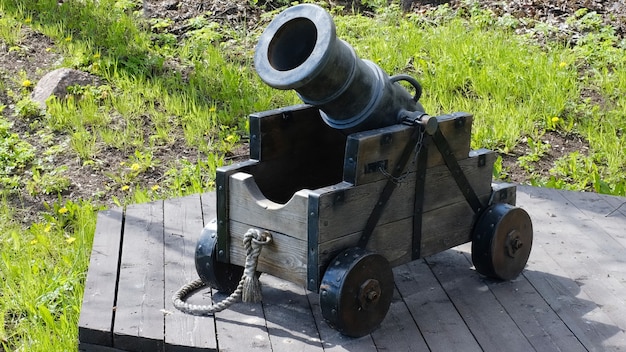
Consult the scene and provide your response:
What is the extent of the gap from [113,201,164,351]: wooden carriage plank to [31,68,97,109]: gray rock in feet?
7.61

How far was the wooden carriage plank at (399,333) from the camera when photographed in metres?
3.54

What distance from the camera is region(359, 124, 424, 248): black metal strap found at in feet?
11.9

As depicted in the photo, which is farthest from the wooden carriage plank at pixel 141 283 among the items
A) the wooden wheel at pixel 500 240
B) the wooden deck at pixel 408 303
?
the wooden wheel at pixel 500 240

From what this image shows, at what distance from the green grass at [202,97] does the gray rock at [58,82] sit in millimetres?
97

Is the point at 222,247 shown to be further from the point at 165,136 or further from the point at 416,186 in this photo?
the point at 165,136

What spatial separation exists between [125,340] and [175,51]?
4.59 m

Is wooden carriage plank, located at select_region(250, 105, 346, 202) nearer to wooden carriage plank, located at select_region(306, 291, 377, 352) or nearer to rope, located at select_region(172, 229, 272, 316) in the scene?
rope, located at select_region(172, 229, 272, 316)

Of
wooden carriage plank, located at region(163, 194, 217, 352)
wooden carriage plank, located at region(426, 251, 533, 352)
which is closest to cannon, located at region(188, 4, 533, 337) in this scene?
wooden carriage plank, located at region(426, 251, 533, 352)

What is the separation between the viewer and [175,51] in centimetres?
784

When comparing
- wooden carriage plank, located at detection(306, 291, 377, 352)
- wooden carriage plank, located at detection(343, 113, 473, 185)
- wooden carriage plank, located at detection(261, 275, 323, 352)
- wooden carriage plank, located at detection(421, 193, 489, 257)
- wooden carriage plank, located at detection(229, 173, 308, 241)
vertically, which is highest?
wooden carriage plank, located at detection(343, 113, 473, 185)

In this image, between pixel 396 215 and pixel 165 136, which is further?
pixel 165 136

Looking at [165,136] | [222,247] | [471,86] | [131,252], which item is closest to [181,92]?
[165,136]

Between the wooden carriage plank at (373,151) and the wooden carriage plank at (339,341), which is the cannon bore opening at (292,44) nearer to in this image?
the wooden carriage plank at (373,151)

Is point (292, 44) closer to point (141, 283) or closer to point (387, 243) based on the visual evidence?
point (387, 243)
